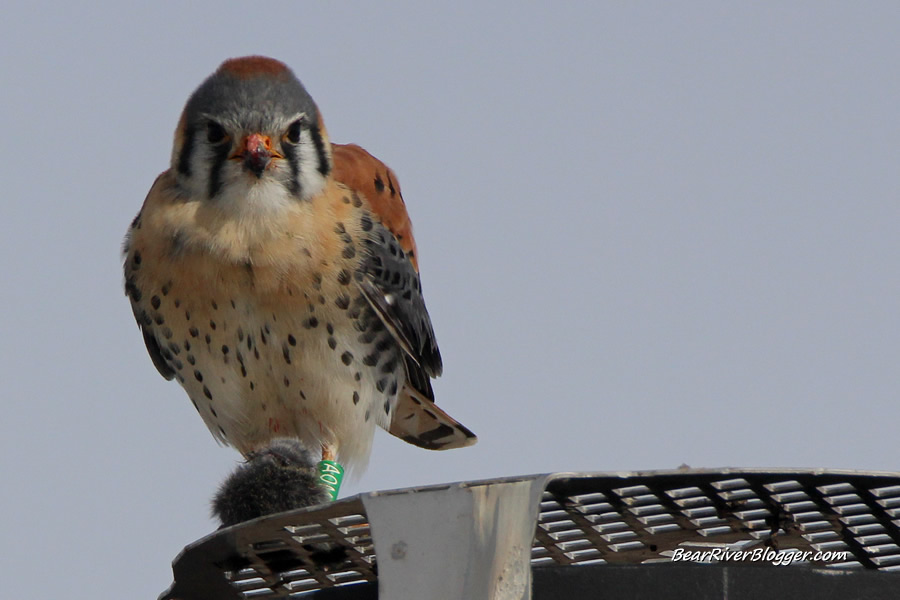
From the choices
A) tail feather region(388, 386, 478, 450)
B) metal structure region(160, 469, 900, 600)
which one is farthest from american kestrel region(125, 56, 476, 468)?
metal structure region(160, 469, 900, 600)

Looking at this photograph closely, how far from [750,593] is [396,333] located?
2.71 meters

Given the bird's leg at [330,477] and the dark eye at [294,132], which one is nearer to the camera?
the bird's leg at [330,477]

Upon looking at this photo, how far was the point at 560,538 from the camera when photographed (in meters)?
2.35

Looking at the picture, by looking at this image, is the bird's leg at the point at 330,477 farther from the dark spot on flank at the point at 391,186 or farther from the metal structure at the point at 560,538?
the dark spot on flank at the point at 391,186

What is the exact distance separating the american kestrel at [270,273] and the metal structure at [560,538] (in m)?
1.70

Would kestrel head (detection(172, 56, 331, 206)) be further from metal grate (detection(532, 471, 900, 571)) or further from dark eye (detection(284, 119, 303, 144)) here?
metal grate (detection(532, 471, 900, 571))

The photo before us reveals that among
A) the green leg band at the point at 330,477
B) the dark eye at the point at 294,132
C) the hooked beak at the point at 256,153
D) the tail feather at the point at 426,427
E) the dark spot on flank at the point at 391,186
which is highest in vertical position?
the dark eye at the point at 294,132

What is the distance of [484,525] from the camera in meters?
1.91

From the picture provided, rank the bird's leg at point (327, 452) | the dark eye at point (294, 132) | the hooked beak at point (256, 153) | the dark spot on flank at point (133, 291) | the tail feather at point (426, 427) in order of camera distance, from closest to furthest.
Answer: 1. the hooked beak at point (256, 153)
2. the dark eye at point (294, 132)
3. the dark spot on flank at point (133, 291)
4. the bird's leg at point (327, 452)
5. the tail feather at point (426, 427)

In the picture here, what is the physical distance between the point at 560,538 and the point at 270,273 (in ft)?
6.65

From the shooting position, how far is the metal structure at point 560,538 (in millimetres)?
1903

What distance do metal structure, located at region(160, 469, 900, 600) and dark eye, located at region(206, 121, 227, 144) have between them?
1.94 m

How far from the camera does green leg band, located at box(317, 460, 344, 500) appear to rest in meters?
3.53

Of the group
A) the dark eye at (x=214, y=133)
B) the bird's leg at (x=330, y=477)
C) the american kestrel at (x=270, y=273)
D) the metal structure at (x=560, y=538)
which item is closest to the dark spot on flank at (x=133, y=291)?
the american kestrel at (x=270, y=273)
